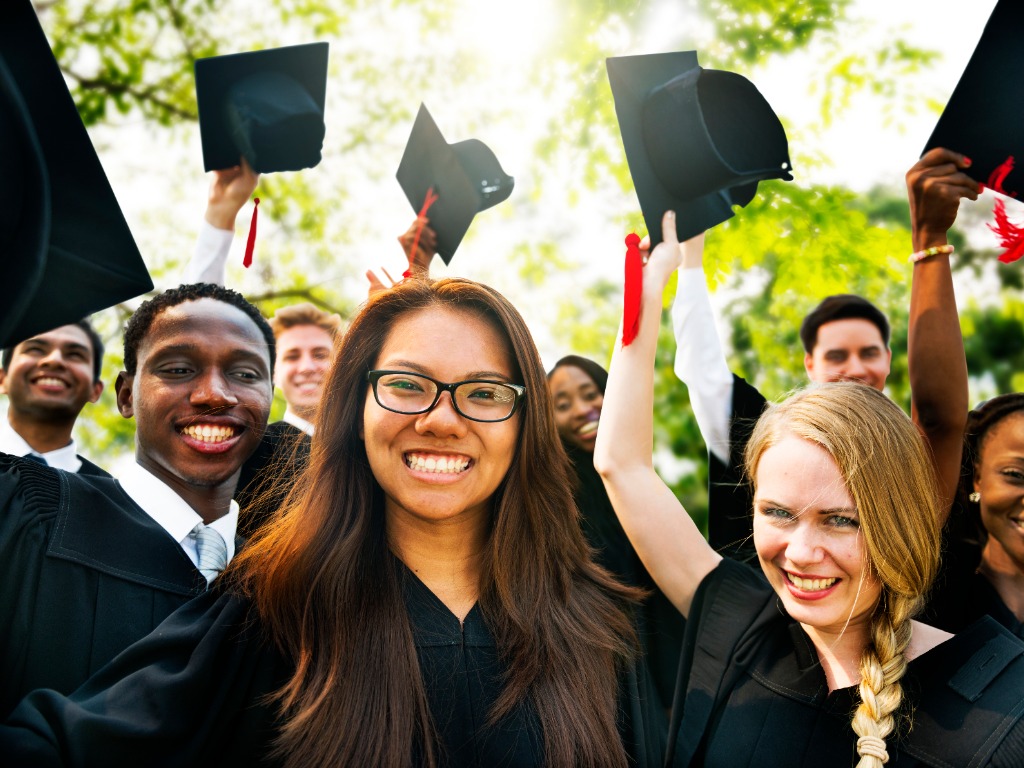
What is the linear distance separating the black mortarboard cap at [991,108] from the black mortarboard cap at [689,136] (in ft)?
1.64

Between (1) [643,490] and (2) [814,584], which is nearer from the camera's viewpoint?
(2) [814,584]

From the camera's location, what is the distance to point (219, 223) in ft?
11.5

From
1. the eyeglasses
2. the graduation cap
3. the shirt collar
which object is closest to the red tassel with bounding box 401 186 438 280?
the graduation cap

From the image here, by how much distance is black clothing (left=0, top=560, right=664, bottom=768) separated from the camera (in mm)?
1910

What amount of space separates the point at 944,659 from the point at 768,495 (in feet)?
1.79

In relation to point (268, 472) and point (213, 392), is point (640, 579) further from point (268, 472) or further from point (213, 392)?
point (213, 392)

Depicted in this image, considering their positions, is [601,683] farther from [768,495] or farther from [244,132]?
[244,132]

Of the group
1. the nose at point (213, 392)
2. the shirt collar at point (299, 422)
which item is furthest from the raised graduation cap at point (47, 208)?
the shirt collar at point (299, 422)

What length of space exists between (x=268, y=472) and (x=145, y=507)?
0.83m

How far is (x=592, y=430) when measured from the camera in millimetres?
4102

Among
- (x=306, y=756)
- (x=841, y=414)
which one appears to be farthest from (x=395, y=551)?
(x=841, y=414)

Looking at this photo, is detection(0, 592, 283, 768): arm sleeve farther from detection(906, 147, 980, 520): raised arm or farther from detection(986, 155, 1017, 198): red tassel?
detection(986, 155, 1017, 198): red tassel

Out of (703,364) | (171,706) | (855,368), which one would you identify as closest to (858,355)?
(855,368)

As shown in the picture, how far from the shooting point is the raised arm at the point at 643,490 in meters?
2.59
